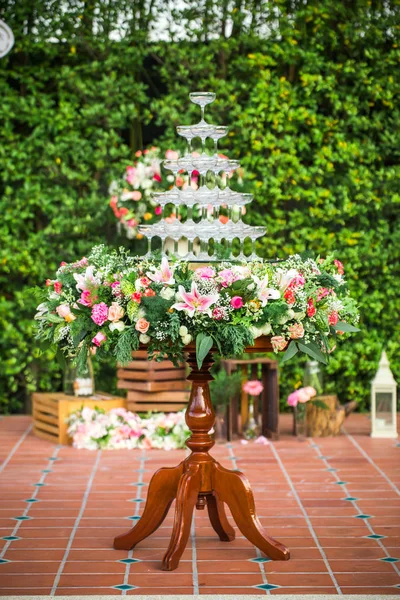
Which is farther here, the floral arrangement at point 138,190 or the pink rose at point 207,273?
the floral arrangement at point 138,190

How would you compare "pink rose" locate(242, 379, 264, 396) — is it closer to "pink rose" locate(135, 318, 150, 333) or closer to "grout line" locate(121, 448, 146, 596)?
"grout line" locate(121, 448, 146, 596)

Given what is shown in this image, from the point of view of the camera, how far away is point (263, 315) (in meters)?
3.70

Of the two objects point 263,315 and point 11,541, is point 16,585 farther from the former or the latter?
point 263,315

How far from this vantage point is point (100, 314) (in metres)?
3.71

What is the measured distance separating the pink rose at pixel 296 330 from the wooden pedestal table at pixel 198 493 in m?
0.14

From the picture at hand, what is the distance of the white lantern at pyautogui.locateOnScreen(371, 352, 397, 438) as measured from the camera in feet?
21.5

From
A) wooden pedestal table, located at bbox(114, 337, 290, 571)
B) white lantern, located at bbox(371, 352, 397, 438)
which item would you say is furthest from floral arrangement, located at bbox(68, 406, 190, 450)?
wooden pedestal table, located at bbox(114, 337, 290, 571)

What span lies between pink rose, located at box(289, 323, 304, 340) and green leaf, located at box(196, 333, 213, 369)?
12.0 inches

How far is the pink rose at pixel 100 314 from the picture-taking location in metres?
3.71

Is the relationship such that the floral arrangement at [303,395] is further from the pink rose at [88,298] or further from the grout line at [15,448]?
the pink rose at [88,298]

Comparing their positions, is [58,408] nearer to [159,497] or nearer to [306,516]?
[306,516]

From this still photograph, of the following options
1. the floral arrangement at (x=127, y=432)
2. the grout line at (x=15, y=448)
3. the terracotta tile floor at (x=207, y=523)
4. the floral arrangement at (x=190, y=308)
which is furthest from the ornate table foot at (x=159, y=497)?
the floral arrangement at (x=127, y=432)

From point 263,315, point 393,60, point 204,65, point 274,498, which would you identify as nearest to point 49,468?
point 274,498

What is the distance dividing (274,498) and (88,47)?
3.74 m
